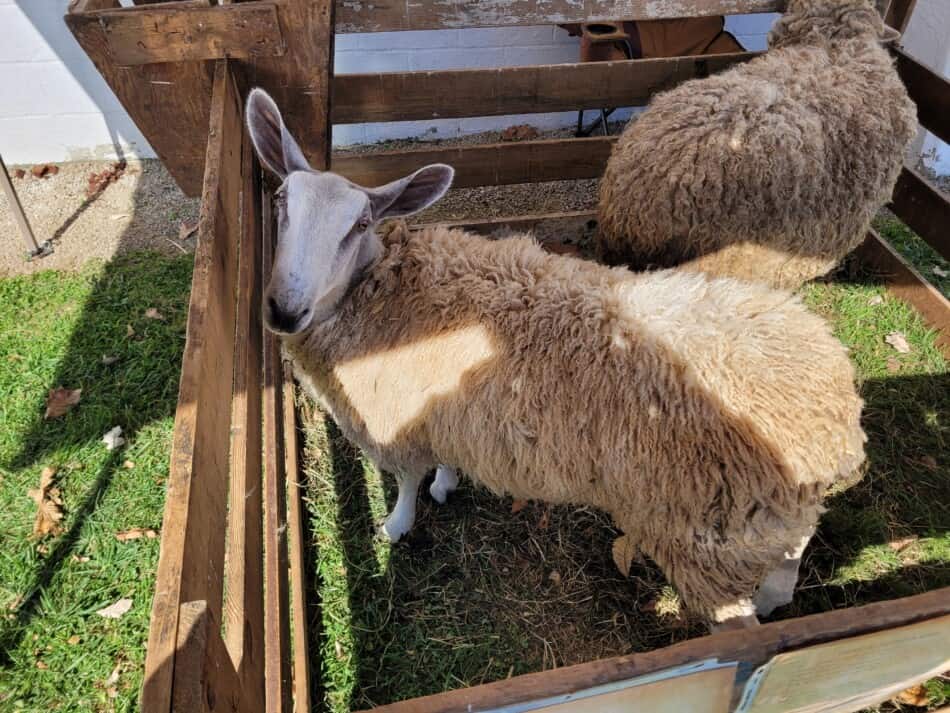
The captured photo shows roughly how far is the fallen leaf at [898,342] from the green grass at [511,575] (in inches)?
25.3

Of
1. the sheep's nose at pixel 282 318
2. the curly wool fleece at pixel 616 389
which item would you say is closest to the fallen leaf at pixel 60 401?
the curly wool fleece at pixel 616 389

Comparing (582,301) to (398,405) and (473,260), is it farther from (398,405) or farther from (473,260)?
(398,405)

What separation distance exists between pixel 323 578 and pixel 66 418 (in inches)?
80.0

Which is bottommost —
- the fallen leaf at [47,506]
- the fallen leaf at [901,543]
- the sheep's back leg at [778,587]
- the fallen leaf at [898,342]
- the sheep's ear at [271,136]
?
the fallen leaf at [47,506]

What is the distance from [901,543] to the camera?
3283mm

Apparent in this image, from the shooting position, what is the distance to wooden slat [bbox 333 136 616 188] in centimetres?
430

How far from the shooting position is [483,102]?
4168 millimetres

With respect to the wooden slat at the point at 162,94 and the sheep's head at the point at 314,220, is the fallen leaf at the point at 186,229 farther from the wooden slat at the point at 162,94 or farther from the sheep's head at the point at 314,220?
the sheep's head at the point at 314,220

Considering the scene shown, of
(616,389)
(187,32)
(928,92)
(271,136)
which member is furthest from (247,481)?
(928,92)

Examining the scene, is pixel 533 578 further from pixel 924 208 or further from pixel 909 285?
pixel 924 208

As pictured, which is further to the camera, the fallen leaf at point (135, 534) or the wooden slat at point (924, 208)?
the wooden slat at point (924, 208)

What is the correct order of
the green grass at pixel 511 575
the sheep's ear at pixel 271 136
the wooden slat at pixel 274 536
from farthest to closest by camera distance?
the green grass at pixel 511 575, the sheep's ear at pixel 271 136, the wooden slat at pixel 274 536

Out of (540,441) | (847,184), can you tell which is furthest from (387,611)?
(847,184)

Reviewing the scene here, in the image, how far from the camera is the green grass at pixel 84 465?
2824mm
